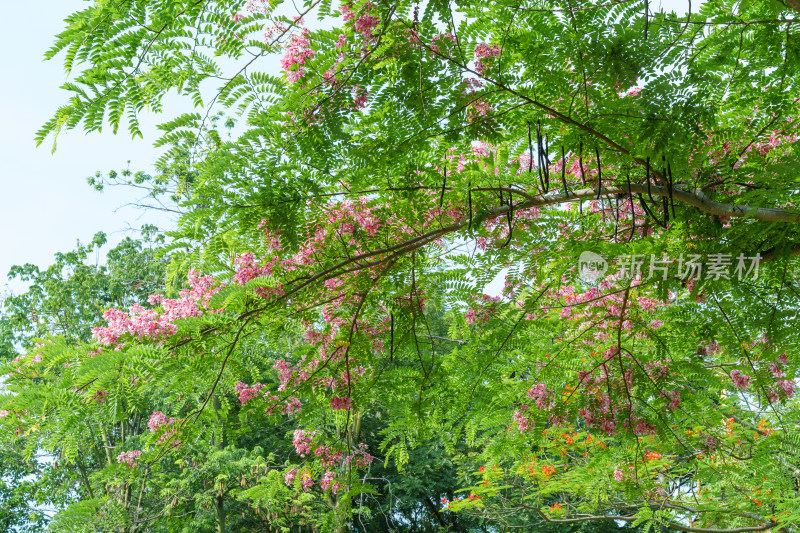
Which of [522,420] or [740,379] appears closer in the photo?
[522,420]

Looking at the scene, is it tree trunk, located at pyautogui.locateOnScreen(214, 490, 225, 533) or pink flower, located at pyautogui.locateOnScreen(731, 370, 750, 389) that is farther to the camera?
tree trunk, located at pyautogui.locateOnScreen(214, 490, 225, 533)

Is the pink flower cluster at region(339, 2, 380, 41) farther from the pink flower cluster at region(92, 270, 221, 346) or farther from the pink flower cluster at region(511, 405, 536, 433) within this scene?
the pink flower cluster at region(511, 405, 536, 433)

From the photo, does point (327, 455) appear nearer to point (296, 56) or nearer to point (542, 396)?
point (542, 396)

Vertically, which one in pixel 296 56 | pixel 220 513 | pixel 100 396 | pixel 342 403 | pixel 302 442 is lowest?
pixel 220 513

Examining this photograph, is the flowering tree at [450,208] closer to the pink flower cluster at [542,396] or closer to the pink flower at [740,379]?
the pink flower cluster at [542,396]

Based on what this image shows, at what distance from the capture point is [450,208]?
2.83m

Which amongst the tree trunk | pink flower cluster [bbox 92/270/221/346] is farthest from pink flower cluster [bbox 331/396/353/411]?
the tree trunk

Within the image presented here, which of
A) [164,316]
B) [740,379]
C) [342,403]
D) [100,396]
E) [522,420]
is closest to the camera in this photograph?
[100,396]

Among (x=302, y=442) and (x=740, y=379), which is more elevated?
(x=740, y=379)

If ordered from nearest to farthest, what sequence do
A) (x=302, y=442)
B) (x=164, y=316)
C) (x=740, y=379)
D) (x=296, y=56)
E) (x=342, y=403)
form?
1. (x=296, y=56)
2. (x=164, y=316)
3. (x=342, y=403)
4. (x=740, y=379)
5. (x=302, y=442)

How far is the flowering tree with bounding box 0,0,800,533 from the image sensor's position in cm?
215

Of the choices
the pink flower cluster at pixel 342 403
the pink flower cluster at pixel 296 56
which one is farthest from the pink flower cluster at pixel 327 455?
the pink flower cluster at pixel 296 56

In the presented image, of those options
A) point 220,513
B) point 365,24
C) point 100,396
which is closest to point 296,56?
point 365,24

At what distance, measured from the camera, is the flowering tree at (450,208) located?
215cm
